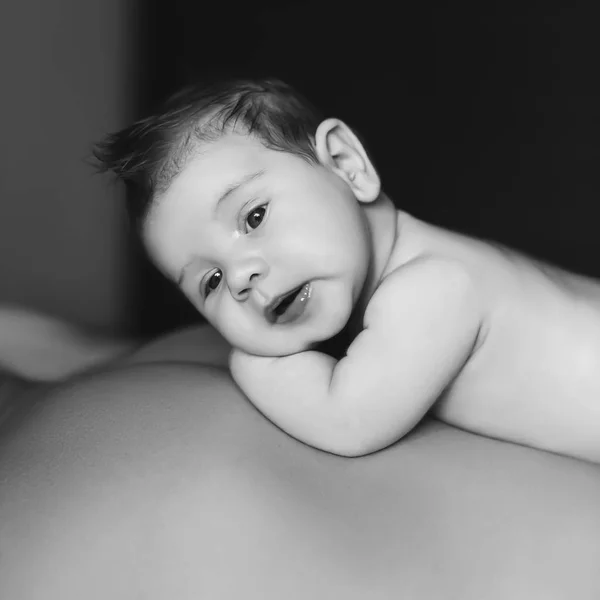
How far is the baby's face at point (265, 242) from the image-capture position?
796 mm

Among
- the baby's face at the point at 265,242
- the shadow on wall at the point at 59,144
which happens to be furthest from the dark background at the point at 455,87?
the baby's face at the point at 265,242

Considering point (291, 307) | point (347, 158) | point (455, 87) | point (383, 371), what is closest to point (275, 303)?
point (291, 307)

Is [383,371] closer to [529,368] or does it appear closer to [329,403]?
[329,403]

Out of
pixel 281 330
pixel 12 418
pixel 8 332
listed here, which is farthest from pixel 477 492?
pixel 8 332

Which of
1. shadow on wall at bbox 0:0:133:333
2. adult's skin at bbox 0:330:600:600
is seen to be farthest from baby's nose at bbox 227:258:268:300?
shadow on wall at bbox 0:0:133:333

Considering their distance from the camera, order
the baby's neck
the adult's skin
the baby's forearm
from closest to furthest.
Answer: the adult's skin → the baby's forearm → the baby's neck

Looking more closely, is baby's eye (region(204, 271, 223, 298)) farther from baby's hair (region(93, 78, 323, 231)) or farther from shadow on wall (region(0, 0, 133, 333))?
shadow on wall (region(0, 0, 133, 333))

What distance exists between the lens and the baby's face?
0.80 metres

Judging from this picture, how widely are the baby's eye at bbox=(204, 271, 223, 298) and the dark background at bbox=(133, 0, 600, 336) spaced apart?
2.58 feet

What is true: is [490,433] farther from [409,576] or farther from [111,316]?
[111,316]

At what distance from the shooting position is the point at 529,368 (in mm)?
857

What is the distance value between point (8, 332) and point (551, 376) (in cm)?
72

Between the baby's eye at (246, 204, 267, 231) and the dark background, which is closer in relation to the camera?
the baby's eye at (246, 204, 267, 231)

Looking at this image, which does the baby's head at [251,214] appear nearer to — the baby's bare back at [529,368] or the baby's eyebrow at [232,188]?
the baby's eyebrow at [232,188]
